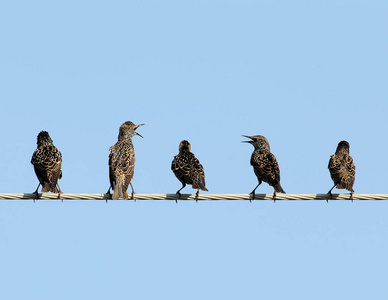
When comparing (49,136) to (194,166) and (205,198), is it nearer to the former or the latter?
(194,166)

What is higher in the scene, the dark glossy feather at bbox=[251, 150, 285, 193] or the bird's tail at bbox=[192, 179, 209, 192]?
the dark glossy feather at bbox=[251, 150, 285, 193]

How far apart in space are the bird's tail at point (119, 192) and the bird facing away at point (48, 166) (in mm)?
1076

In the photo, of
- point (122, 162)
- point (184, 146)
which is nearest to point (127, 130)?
point (184, 146)

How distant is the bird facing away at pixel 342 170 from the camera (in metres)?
15.6

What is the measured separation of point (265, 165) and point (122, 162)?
294 cm

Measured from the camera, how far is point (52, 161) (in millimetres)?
15586

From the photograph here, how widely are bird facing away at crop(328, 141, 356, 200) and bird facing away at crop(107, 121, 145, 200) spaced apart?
3955mm

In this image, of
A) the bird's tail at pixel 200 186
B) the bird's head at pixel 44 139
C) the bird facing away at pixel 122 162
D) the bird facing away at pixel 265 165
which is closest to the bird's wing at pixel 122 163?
the bird facing away at pixel 122 162

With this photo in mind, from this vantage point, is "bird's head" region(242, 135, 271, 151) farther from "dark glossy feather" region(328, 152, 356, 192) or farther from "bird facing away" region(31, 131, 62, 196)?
"bird facing away" region(31, 131, 62, 196)

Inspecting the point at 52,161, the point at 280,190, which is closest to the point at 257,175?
the point at 280,190

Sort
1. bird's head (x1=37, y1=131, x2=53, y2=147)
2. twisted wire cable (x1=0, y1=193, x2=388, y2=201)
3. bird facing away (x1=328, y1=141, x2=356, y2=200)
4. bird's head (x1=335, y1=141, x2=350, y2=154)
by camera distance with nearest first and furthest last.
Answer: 1. twisted wire cable (x1=0, y1=193, x2=388, y2=201)
2. bird facing away (x1=328, y1=141, x2=356, y2=200)
3. bird's head (x1=37, y1=131, x2=53, y2=147)
4. bird's head (x1=335, y1=141, x2=350, y2=154)

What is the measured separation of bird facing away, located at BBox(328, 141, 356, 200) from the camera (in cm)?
1559

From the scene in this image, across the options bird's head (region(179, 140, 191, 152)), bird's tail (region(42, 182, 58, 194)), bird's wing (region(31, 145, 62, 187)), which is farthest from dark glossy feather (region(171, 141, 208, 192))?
bird's tail (region(42, 182, 58, 194))

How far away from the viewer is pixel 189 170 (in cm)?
1571
